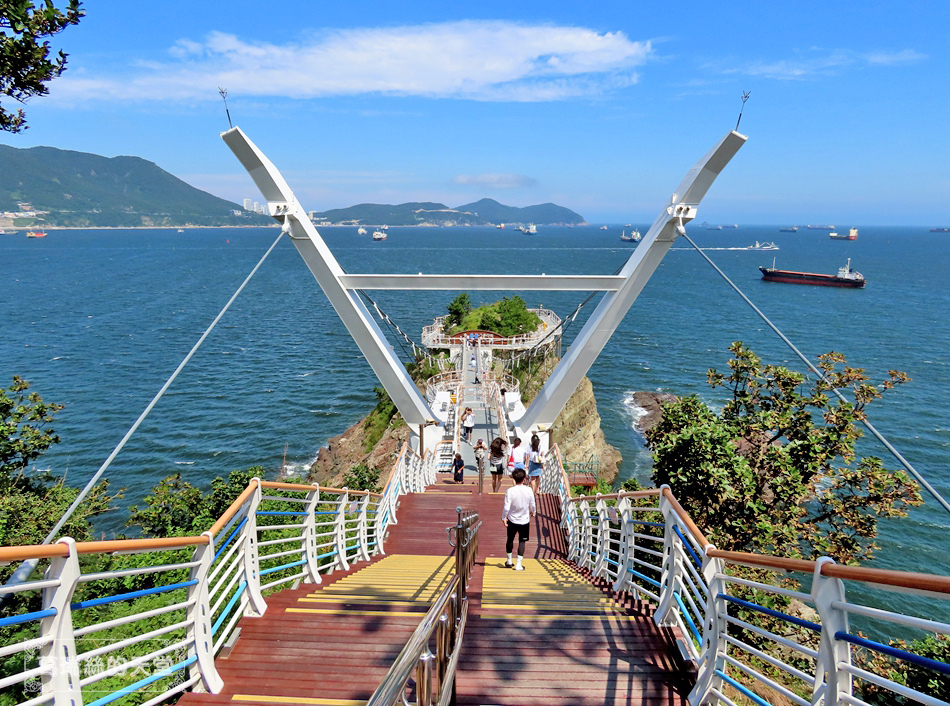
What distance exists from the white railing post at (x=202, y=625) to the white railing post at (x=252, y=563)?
71 cm

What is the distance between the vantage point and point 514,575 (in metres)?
5.84

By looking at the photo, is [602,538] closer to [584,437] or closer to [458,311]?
[584,437]

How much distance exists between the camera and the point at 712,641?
2.89 meters

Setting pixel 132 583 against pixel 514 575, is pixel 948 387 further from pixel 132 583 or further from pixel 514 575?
Result: pixel 132 583

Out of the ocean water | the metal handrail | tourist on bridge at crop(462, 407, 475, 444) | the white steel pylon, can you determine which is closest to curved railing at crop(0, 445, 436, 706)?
the metal handrail

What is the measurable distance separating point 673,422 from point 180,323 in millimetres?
46128

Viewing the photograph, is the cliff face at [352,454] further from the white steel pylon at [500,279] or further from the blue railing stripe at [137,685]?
the blue railing stripe at [137,685]

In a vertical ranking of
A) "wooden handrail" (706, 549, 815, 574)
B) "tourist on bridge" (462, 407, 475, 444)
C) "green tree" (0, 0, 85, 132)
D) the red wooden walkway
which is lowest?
"tourist on bridge" (462, 407, 475, 444)

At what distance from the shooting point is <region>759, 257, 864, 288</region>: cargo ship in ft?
217

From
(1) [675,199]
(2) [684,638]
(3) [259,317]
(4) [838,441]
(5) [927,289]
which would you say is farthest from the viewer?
(5) [927,289]

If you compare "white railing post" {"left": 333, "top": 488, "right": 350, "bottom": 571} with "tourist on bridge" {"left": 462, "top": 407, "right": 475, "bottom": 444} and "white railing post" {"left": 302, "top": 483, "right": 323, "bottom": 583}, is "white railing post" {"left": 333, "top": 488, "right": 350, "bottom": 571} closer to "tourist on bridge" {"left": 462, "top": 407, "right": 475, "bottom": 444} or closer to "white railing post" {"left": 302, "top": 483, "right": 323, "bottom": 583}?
"white railing post" {"left": 302, "top": 483, "right": 323, "bottom": 583}

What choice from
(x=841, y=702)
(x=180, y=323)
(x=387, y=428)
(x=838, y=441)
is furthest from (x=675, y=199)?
(x=180, y=323)

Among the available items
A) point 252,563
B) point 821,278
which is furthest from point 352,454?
point 821,278

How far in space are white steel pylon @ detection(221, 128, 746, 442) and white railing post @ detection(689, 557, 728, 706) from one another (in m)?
5.98
